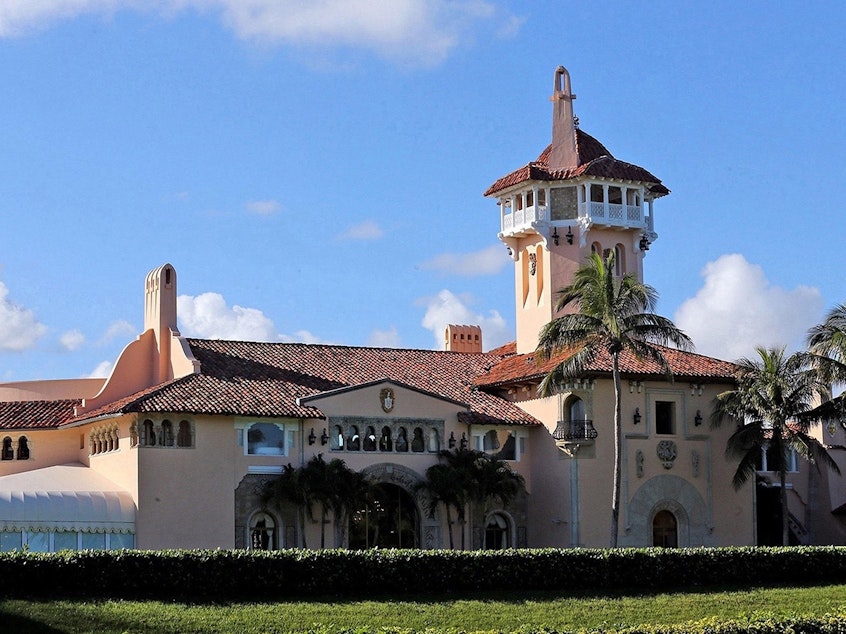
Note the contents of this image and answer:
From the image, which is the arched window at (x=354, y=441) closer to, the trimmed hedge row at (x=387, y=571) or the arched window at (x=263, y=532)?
the arched window at (x=263, y=532)

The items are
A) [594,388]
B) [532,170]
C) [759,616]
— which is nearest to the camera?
[759,616]

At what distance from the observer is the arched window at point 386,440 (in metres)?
50.6

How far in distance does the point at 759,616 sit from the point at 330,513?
65.1 ft

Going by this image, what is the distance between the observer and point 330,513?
1925 inches

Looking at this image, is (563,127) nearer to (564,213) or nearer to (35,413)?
(564,213)

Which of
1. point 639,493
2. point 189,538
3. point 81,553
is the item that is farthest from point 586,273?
point 81,553

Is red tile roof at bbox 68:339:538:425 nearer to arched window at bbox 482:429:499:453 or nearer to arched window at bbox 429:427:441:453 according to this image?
arched window at bbox 482:429:499:453

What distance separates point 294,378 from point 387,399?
3.69 m

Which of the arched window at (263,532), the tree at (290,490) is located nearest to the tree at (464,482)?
the tree at (290,490)

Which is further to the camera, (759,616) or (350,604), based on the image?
(350,604)

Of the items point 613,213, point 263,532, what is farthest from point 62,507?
point 613,213

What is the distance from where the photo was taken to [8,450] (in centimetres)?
5162

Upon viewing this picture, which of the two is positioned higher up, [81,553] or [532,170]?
[532,170]

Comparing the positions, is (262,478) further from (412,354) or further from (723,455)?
(723,455)
